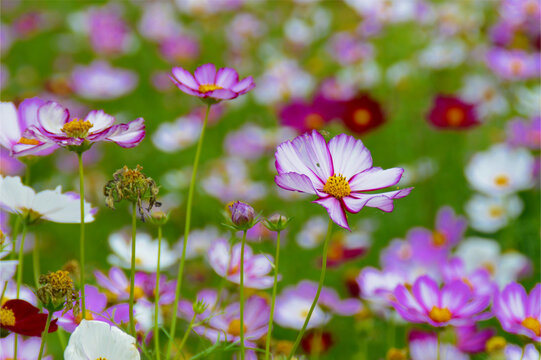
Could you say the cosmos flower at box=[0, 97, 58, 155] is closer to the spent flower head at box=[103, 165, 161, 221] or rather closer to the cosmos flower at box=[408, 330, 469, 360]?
the spent flower head at box=[103, 165, 161, 221]

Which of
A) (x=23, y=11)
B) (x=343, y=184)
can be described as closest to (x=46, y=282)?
(x=343, y=184)

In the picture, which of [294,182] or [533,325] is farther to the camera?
[533,325]

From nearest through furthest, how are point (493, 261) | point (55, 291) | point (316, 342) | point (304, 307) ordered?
point (55, 291), point (316, 342), point (304, 307), point (493, 261)

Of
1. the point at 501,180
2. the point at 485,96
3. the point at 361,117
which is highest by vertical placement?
the point at 485,96

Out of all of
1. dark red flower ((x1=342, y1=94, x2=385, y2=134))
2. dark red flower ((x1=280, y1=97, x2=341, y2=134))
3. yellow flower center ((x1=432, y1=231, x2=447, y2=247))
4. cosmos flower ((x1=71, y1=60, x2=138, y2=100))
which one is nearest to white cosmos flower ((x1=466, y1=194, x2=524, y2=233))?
yellow flower center ((x1=432, y1=231, x2=447, y2=247))

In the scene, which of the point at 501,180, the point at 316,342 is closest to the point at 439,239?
the point at 501,180

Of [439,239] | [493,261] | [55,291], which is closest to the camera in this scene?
[55,291]

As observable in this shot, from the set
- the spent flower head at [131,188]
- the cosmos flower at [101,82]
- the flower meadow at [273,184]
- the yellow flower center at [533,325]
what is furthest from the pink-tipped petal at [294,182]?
the cosmos flower at [101,82]

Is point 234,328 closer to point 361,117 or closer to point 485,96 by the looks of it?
point 361,117
